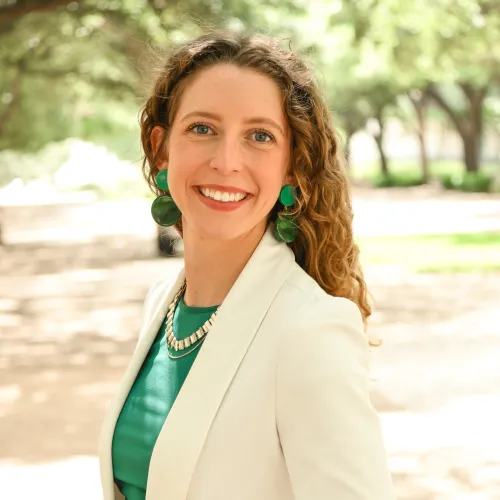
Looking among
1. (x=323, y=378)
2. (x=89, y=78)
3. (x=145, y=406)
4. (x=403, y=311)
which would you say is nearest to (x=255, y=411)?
(x=323, y=378)

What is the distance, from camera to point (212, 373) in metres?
1.68

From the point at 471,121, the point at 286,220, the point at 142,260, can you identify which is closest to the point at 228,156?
the point at 286,220

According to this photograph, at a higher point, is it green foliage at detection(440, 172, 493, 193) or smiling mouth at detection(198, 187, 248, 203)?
smiling mouth at detection(198, 187, 248, 203)

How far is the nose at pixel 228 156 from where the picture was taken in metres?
1.82

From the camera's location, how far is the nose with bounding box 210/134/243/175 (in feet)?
5.97

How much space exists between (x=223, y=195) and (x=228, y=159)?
3.0 inches

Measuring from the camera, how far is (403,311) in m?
11.7

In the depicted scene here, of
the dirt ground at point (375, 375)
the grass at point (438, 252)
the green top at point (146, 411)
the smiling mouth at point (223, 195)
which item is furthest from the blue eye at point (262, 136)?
the grass at point (438, 252)

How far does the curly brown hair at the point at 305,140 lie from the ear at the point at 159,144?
0.05m

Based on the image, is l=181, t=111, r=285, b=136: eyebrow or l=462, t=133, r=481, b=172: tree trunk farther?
l=462, t=133, r=481, b=172: tree trunk

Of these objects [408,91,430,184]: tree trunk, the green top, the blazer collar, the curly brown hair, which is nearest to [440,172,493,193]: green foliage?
[408,91,430,184]: tree trunk

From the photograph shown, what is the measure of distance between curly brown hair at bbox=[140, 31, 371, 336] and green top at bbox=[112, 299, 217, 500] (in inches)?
10.6

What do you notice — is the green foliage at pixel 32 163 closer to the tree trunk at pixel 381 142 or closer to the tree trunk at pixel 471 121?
the tree trunk at pixel 471 121

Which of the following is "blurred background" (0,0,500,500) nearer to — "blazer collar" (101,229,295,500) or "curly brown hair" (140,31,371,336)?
"curly brown hair" (140,31,371,336)
